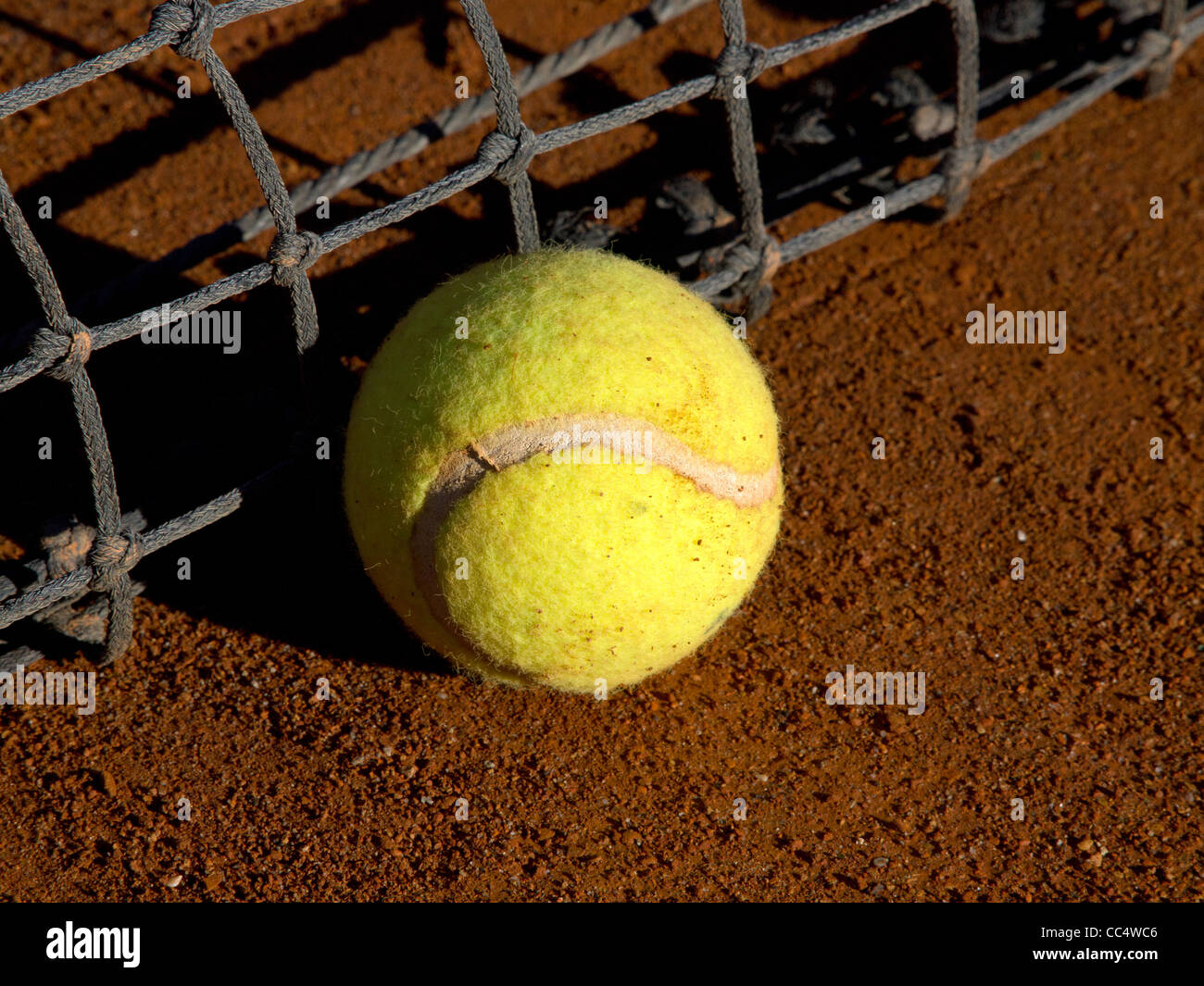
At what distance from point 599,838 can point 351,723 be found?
0.63 meters

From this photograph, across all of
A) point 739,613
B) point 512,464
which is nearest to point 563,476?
point 512,464

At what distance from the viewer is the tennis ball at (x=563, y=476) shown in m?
2.14

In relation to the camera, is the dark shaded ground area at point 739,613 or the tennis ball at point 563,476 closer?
the tennis ball at point 563,476

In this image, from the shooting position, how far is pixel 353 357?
312 centimetres

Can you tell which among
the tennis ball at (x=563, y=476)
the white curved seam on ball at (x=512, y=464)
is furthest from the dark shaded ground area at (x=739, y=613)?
the white curved seam on ball at (x=512, y=464)

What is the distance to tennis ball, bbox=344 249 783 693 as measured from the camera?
7.02 feet

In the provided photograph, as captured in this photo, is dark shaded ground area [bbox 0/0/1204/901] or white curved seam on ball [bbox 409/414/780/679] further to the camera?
dark shaded ground area [bbox 0/0/1204/901]

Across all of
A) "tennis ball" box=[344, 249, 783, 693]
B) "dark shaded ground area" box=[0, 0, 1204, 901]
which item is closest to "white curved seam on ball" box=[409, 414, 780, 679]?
"tennis ball" box=[344, 249, 783, 693]

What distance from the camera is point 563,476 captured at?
212cm

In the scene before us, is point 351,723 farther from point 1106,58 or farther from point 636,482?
point 1106,58

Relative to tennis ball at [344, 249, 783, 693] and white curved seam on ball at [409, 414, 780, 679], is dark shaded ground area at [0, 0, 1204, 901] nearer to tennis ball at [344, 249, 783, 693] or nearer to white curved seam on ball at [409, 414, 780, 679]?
tennis ball at [344, 249, 783, 693]

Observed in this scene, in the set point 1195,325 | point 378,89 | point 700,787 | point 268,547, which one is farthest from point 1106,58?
point 268,547

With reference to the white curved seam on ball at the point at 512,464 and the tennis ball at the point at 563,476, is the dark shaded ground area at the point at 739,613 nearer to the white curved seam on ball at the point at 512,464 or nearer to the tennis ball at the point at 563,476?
the tennis ball at the point at 563,476

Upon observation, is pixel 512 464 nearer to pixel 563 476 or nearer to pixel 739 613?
pixel 563 476
